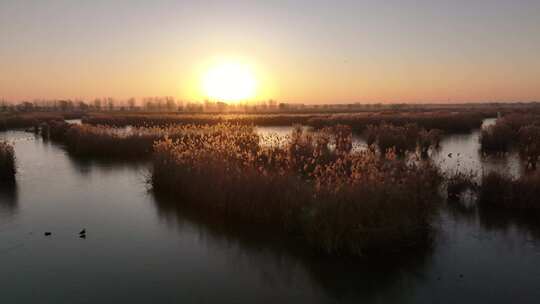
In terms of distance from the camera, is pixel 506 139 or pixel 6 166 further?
pixel 506 139

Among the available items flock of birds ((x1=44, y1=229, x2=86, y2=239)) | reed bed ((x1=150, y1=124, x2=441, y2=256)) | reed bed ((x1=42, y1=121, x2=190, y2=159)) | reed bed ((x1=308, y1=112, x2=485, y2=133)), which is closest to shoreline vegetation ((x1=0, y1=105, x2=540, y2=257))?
reed bed ((x1=150, y1=124, x2=441, y2=256))

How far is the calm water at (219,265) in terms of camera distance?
22.1 ft

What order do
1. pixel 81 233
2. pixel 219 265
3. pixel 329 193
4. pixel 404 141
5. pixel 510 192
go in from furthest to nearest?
pixel 404 141, pixel 510 192, pixel 81 233, pixel 329 193, pixel 219 265

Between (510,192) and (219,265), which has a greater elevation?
(510,192)

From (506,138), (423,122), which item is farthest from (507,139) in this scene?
(423,122)

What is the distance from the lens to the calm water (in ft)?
22.1

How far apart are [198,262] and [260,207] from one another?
2624 mm

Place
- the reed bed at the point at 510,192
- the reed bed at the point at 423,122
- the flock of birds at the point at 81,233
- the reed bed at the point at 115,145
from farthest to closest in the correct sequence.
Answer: the reed bed at the point at 423,122
the reed bed at the point at 115,145
the reed bed at the point at 510,192
the flock of birds at the point at 81,233

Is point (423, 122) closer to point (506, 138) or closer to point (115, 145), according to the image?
point (506, 138)

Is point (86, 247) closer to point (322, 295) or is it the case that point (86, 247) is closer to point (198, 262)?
point (198, 262)

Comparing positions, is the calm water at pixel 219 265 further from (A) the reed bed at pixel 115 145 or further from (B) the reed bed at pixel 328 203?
(A) the reed bed at pixel 115 145

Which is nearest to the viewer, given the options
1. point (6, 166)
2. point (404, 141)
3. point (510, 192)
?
point (510, 192)

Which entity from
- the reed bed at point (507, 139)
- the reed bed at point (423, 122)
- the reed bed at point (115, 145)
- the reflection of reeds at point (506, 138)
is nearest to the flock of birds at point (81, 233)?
the reed bed at point (115, 145)

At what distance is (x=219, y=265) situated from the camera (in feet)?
26.3
